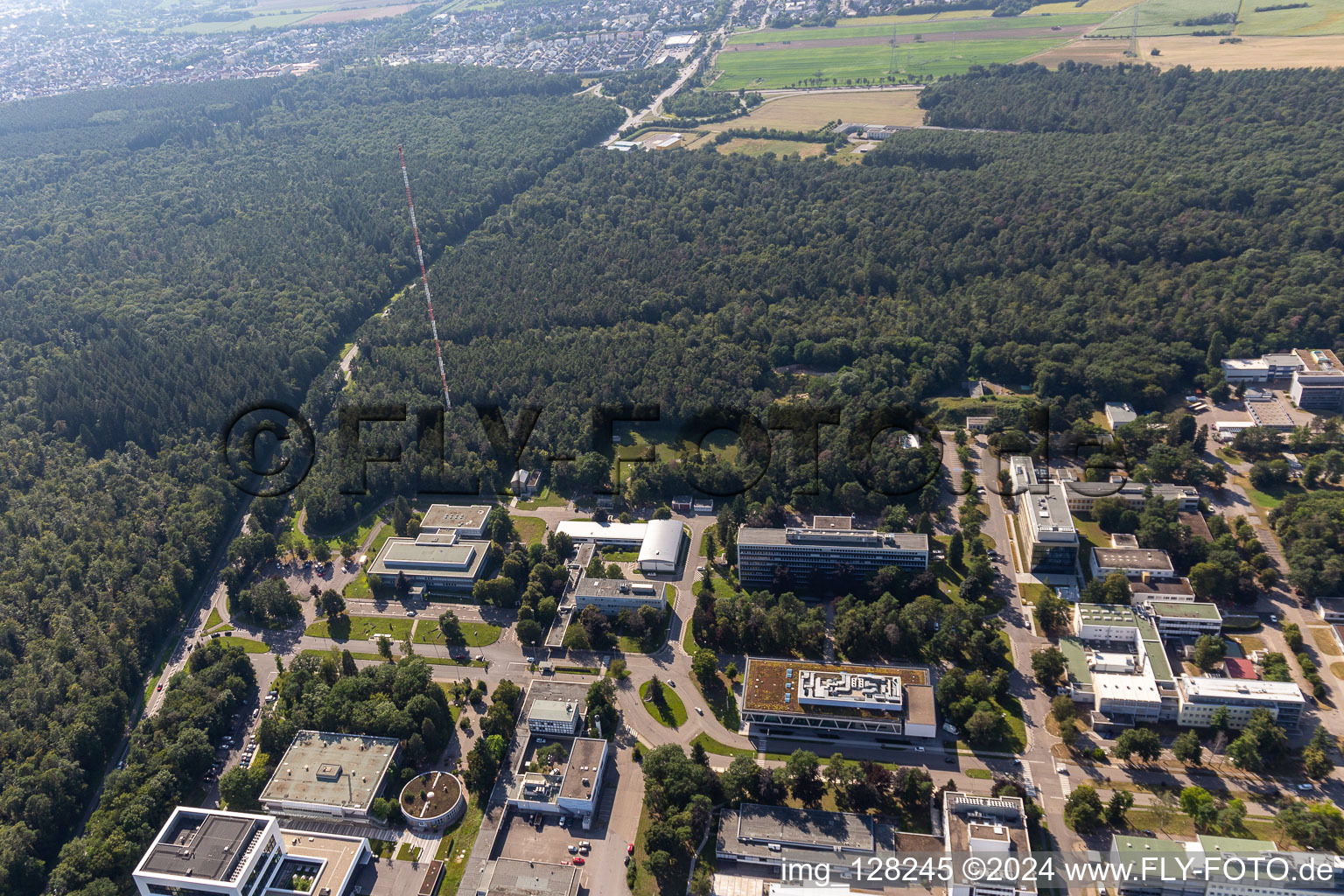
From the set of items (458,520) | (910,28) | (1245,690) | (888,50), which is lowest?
(458,520)

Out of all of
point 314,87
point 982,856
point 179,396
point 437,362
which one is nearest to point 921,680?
point 982,856

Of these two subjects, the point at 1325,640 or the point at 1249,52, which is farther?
the point at 1249,52

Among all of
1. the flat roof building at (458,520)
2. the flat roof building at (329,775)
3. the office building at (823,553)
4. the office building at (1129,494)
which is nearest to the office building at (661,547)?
the office building at (823,553)

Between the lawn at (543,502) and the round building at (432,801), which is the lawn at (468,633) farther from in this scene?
the lawn at (543,502)

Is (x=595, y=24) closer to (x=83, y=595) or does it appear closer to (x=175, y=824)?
(x=83, y=595)

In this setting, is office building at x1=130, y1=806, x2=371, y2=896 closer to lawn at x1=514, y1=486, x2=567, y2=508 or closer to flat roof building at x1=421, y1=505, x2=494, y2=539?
flat roof building at x1=421, y1=505, x2=494, y2=539

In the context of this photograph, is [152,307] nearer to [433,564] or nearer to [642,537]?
[433,564]

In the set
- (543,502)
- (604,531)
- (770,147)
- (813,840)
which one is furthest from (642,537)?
(770,147)
